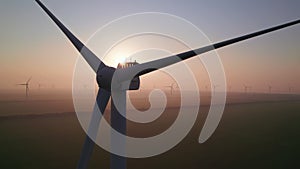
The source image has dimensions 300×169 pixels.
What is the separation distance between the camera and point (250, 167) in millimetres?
28375

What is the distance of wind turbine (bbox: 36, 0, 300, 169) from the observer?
9.30 metres

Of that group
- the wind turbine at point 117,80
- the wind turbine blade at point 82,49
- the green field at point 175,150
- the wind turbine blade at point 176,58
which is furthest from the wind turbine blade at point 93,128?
the green field at point 175,150

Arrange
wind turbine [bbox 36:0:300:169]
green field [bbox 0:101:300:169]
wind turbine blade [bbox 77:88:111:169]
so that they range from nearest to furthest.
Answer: wind turbine [bbox 36:0:300:169]
wind turbine blade [bbox 77:88:111:169]
green field [bbox 0:101:300:169]

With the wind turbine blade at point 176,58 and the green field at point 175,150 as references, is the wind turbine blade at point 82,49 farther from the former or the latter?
the green field at point 175,150

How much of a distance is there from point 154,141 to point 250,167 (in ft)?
54.0

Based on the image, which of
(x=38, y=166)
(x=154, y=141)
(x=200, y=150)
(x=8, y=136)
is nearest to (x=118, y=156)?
(x=38, y=166)

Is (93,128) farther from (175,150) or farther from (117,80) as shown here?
(175,150)

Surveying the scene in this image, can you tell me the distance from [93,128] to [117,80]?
258cm

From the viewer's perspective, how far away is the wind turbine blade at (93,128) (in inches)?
428

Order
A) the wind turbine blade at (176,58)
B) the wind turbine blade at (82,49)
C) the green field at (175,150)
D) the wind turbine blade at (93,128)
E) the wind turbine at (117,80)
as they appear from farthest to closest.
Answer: the green field at (175,150) → the wind turbine blade at (82,49) → the wind turbine blade at (93,128) → the wind turbine at (117,80) → the wind turbine blade at (176,58)

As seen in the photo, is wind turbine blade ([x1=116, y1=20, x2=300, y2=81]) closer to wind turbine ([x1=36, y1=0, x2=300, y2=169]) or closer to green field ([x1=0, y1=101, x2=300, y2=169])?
wind turbine ([x1=36, y1=0, x2=300, y2=169])

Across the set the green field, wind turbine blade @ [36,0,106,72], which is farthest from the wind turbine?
the green field

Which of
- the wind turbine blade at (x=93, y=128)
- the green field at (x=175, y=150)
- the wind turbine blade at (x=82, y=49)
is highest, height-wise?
the wind turbine blade at (x=82, y=49)

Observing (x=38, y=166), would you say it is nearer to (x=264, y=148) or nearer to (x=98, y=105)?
(x=98, y=105)
